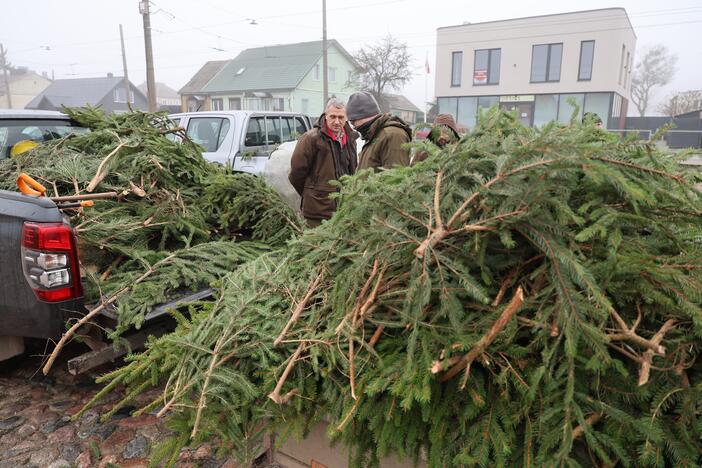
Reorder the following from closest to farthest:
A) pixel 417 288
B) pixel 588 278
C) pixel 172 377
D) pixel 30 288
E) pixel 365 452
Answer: pixel 588 278 < pixel 417 288 < pixel 365 452 < pixel 172 377 < pixel 30 288

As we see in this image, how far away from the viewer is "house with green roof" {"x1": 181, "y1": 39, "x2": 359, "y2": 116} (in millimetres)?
41062

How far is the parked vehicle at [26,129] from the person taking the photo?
444 cm

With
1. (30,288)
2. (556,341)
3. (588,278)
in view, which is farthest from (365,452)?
(30,288)

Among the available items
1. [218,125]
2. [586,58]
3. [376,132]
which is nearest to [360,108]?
[376,132]

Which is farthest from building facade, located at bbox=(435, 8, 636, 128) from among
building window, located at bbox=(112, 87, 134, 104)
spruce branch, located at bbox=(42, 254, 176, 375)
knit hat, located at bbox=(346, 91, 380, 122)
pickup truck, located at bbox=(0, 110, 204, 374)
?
building window, located at bbox=(112, 87, 134, 104)

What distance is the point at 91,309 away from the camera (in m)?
2.97

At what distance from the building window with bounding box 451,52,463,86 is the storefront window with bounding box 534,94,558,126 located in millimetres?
5869

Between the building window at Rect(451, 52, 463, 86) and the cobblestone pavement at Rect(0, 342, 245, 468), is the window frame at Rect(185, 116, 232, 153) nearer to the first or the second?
the cobblestone pavement at Rect(0, 342, 245, 468)

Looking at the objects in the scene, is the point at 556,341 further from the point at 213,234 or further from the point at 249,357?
the point at 213,234

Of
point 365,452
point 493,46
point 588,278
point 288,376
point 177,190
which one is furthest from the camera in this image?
point 493,46

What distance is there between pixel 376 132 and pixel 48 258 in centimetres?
271

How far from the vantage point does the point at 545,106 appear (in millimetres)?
34406

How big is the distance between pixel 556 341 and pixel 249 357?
127 centimetres

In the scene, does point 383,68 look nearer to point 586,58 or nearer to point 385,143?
point 586,58
